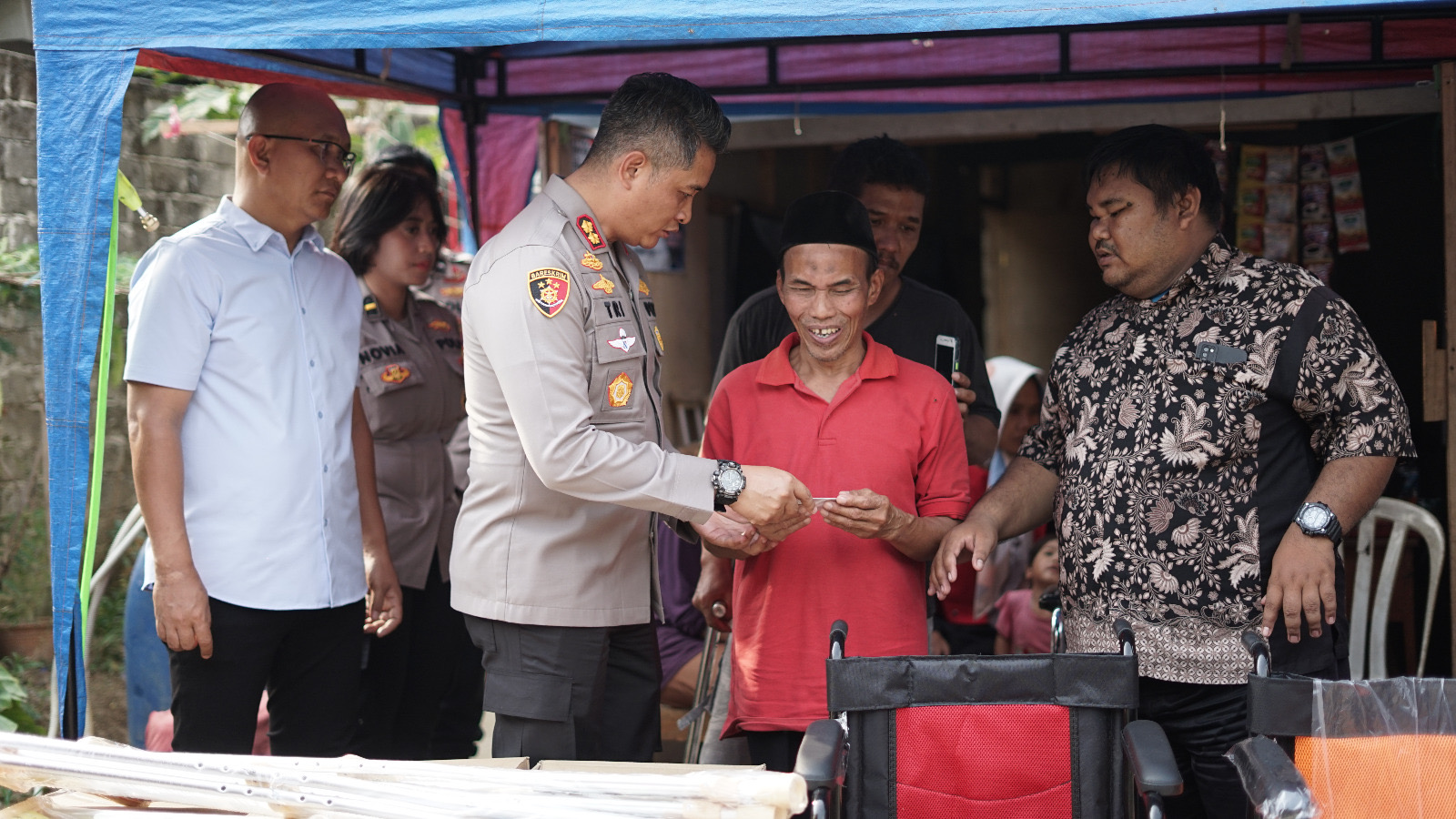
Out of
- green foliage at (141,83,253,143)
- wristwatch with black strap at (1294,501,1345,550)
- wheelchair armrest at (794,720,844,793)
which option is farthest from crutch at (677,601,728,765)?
green foliage at (141,83,253,143)

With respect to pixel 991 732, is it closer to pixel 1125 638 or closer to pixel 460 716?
pixel 1125 638

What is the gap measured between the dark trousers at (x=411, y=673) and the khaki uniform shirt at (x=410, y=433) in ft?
0.33


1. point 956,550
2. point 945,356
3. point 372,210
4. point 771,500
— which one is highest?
point 372,210

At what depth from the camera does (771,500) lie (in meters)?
2.30

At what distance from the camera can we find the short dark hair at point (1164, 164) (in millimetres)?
2604

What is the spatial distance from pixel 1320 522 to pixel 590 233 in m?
1.58

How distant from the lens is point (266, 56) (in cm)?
355

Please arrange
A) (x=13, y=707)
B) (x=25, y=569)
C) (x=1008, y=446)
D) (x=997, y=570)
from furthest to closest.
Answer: (x=25, y=569), (x=1008, y=446), (x=997, y=570), (x=13, y=707)

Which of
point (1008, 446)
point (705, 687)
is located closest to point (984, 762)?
point (705, 687)

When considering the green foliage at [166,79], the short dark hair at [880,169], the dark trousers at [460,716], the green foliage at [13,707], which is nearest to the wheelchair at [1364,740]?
the short dark hair at [880,169]

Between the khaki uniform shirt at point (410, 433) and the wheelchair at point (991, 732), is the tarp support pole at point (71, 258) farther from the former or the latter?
the wheelchair at point (991, 732)

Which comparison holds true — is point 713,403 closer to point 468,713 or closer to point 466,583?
point 466,583

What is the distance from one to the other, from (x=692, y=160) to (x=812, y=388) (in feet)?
1.87

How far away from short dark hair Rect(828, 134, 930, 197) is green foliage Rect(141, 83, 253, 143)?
12.4 ft
